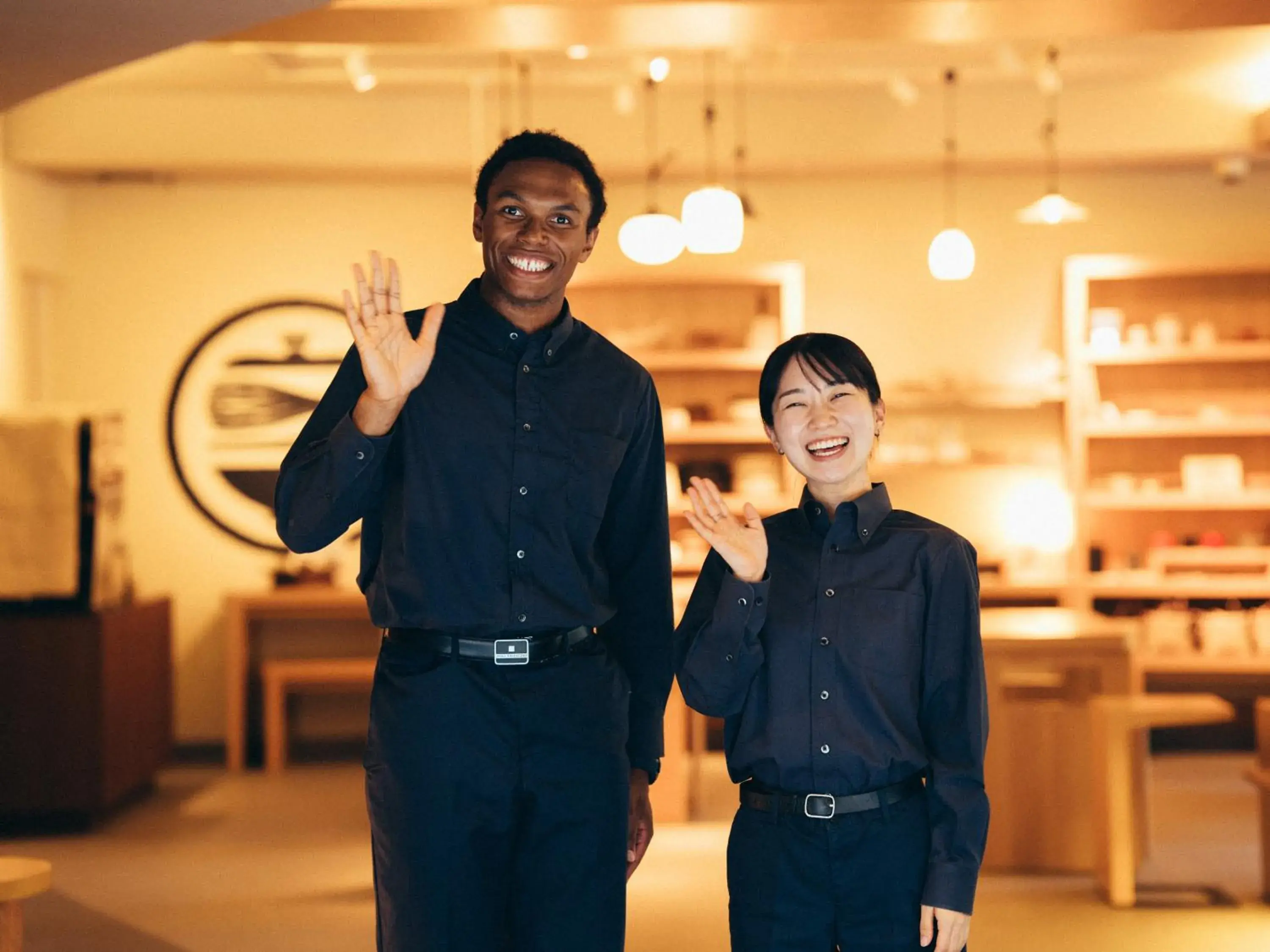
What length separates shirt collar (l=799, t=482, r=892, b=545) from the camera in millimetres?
2084

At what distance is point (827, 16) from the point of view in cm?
473

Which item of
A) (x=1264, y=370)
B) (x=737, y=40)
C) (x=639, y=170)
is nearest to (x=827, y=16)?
(x=737, y=40)

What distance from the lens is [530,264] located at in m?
2.21

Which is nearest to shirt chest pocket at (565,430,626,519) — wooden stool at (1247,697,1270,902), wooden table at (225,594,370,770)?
wooden stool at (1247,697,1270,902)

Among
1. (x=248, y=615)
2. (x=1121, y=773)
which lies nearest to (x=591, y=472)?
(x=1121, y=773)

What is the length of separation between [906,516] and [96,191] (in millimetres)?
6615

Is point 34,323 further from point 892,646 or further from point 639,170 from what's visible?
point 892,646

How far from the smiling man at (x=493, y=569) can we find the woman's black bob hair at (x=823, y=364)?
26 centimetres

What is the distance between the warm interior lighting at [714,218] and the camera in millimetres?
5645

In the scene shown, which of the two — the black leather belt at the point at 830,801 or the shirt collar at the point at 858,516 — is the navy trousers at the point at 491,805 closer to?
the black leather belt at the point at 830,801

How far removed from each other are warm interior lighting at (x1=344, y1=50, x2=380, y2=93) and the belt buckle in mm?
5067

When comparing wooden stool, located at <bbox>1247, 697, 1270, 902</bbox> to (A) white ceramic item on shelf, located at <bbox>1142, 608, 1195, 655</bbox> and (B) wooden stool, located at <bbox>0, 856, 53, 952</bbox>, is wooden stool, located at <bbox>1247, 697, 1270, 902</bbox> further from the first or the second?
(B) wooden stool, located at <bbox>0, 856, 53, 952</bbox>

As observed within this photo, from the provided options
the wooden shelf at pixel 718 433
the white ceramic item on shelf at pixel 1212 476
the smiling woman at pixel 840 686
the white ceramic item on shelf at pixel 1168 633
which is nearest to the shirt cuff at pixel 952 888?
the smiling woman at pixel 840 686

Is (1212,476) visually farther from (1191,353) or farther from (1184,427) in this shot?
(1191,353)
